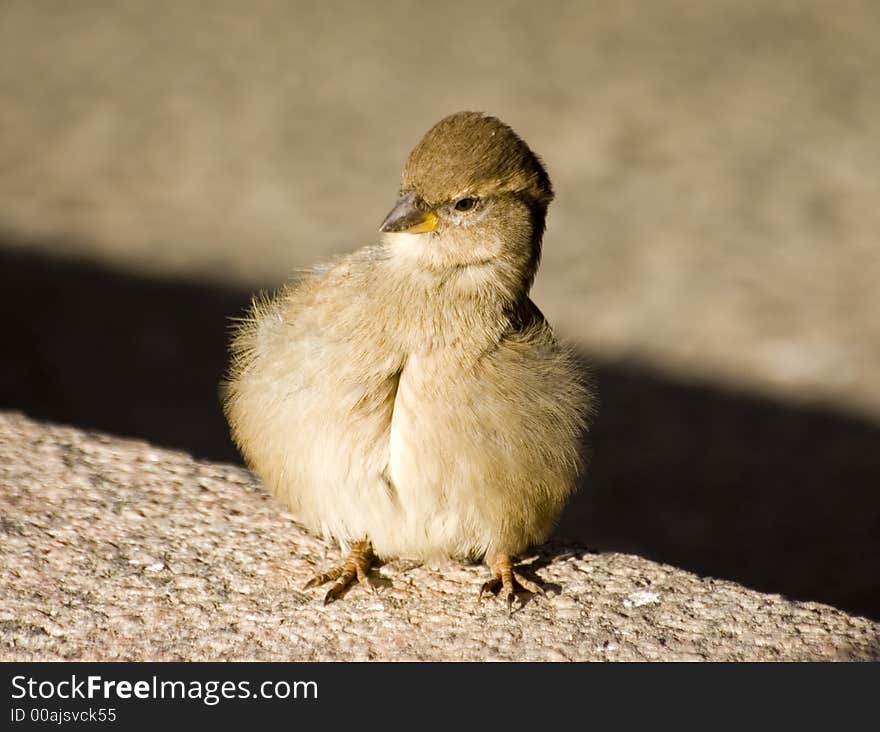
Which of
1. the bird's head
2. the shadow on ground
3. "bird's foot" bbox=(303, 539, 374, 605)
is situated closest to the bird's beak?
the bird's head

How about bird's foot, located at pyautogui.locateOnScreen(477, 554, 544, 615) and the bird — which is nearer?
the bird

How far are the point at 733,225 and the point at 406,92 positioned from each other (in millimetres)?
3044

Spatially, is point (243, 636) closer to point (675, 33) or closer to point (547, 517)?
point (547, 517)

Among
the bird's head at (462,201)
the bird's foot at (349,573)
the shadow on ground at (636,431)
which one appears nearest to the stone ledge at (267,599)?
the bird's foot at (349,573)

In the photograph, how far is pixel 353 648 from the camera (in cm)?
367

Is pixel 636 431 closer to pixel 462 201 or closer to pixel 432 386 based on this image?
pixel 462 201

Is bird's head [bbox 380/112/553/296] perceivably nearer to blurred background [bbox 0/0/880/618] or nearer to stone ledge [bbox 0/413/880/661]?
stone ledge [bbox 0/413/880/661]

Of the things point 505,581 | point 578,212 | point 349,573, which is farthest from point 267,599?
point 578,212

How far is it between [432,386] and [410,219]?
0.55 m

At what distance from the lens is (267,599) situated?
12.8ft

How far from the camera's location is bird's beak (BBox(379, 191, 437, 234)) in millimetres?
4035
